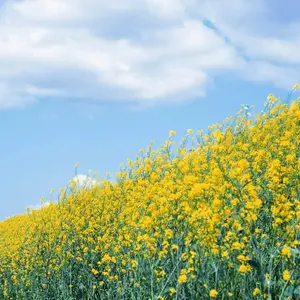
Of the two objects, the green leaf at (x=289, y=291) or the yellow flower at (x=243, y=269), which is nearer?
the green leaf at (x=289, y=291)

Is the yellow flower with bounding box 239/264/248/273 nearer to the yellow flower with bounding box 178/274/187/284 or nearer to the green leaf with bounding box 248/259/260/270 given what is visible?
the green leaf with bounding box 248/259/260/270

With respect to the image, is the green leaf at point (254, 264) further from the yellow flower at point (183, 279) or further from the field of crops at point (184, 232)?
the yellow flower at point (183, 279)

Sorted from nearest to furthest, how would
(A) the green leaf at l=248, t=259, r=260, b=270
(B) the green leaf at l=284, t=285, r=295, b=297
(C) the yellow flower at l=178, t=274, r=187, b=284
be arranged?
(B) the green leaf at l=284, t=285, r=295, b=297 < (A) the green leaf at l=248, t=259, r=260, b=270 < (C) the yellow flower at l=178, t=274, r=187, b=284

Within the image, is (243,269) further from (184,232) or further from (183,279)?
(184,232)

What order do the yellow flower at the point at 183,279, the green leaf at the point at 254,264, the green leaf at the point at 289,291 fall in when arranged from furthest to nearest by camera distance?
the yellow flower at the point at 183,279 → the green leaf at the point at 254,264 → the green leaf at the point at 289,291

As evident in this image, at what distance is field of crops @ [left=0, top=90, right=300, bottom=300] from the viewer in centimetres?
439

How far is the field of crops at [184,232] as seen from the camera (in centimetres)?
439

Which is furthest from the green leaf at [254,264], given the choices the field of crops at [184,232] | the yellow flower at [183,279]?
the yellow flower at [183,279]

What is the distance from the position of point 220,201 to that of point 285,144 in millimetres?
1284

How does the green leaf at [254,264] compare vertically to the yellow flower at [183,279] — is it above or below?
below

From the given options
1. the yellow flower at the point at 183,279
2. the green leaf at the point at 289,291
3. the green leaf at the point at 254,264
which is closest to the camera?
the green leaf at the point at 289,291

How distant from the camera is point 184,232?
5.10 meters

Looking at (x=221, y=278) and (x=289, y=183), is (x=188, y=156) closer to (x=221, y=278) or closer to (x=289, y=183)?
(x=289, y=183)

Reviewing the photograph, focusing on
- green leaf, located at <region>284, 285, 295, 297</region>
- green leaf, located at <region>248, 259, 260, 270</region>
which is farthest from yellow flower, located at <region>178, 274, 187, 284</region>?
green leaf, located at <region>284, 285, 295, 297</region>
